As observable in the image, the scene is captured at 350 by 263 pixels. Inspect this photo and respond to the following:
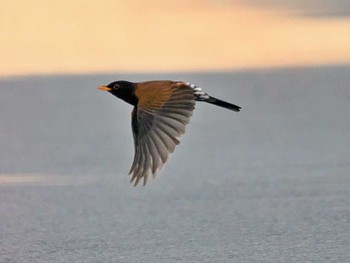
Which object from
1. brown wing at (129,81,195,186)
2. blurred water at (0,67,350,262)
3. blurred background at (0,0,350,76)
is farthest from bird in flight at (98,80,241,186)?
blurred background at (0,0,350,76)

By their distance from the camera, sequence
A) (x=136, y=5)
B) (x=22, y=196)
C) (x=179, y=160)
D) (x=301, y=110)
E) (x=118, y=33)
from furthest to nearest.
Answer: (x=136, y=5)
(x=118, y=33)
(x=301, y=110)
(x=179, y=160)
(x=22, y=196)

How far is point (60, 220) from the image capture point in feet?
21.5

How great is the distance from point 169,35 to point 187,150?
7.64m

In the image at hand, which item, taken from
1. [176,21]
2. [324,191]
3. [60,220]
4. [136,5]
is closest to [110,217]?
[60,220]

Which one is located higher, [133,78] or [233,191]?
[133,78]

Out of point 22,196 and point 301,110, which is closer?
point 22,196

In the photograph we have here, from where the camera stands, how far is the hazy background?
20.0ft

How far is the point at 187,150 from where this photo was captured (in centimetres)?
863

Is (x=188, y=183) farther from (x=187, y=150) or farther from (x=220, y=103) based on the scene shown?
(x=220, y=103)

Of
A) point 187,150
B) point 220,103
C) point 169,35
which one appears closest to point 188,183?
point 187,150

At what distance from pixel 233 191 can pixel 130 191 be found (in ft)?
2.04

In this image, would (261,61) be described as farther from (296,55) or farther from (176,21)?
(176,21)

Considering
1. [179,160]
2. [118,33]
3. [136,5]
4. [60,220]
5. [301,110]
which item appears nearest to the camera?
→ [60,220]

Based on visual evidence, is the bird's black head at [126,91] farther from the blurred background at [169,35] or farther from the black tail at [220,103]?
the blurred background at [169,35]
